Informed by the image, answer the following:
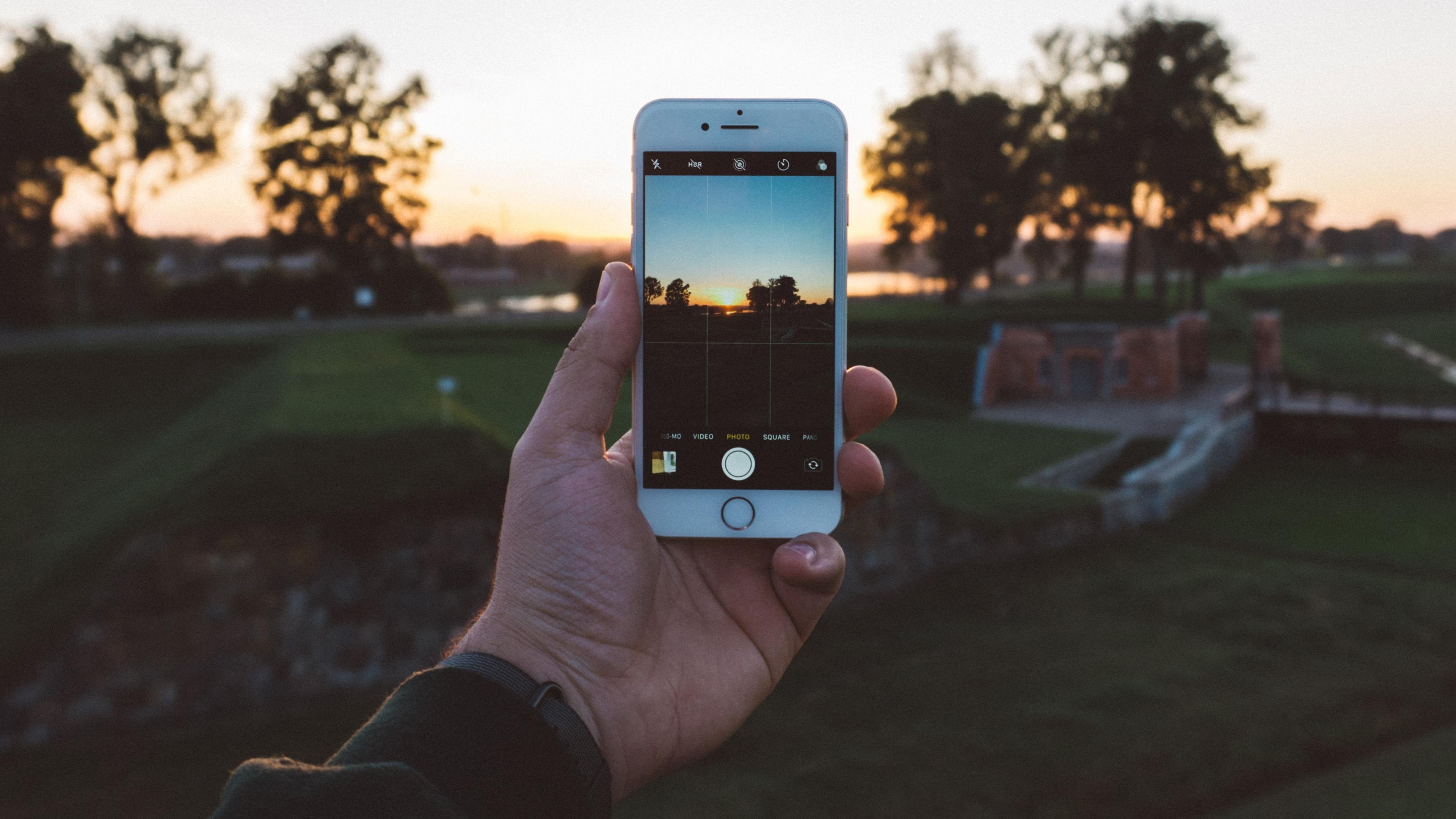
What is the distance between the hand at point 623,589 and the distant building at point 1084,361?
142 ft

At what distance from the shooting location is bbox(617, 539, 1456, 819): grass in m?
11.7

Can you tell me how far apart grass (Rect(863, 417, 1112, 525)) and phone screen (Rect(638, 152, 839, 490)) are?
1535cm

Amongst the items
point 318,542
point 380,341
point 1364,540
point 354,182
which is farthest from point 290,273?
point 1364,540

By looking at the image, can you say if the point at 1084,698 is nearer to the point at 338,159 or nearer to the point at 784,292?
the point at 784,292

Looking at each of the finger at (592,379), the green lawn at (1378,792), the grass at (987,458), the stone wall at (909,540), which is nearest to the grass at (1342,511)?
the grass at (987,458)

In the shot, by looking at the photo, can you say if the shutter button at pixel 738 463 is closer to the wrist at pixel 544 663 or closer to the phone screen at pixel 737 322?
the phone screen at pixel 737 322

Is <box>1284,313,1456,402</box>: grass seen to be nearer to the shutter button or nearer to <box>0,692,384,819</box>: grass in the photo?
<box>0,692,384,819</box>: grass

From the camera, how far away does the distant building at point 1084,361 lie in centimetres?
4591

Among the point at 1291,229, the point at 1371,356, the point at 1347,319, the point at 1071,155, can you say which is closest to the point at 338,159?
the point at 1071,155

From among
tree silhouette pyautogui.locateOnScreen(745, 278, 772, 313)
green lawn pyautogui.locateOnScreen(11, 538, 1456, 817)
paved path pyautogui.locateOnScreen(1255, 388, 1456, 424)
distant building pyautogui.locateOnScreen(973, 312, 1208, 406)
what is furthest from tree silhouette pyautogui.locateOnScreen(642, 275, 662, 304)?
distant building pyautogui.locateOnScreen(973, 312, 1208, 406)

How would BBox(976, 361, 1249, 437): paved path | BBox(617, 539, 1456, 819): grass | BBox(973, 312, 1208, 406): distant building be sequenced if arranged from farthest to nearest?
BBox(973, 312, 1208, 406): distant building < BBox(976, 361, 1249, 437): paved path < BBox(617, 539, 1456, 819): grass

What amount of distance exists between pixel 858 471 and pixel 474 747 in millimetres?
1689

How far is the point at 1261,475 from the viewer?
3291cm

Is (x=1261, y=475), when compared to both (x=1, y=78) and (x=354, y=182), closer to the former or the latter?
(x=354, y=182)
